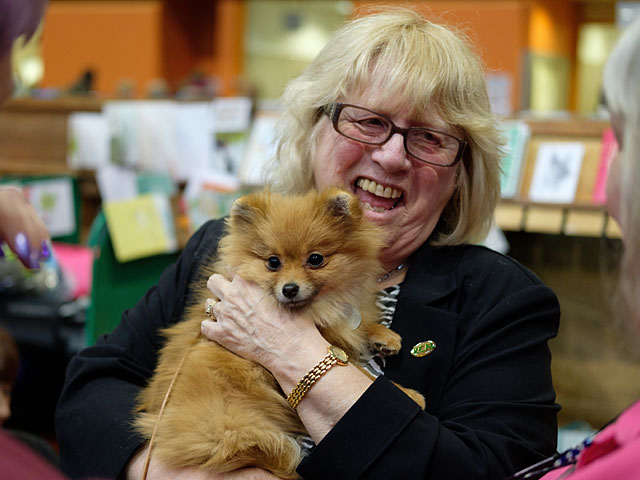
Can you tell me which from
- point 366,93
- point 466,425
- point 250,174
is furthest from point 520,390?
point 250,174

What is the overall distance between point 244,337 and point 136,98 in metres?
3.79

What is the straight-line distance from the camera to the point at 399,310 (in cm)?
167

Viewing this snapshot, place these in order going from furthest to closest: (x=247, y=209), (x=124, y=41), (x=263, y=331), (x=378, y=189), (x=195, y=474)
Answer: (x=124, y=41), (x=378, y=189), (x=247, y=209), (x=263, y=331), (x=195, y=474)

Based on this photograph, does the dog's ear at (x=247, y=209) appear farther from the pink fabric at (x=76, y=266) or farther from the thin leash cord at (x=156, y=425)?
the pink fabric at (x=76, y=266)

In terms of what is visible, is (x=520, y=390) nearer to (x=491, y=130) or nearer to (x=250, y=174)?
(x=491, y=130)

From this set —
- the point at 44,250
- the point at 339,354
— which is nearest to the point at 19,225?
the point at 44,250

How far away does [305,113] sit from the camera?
1874mm

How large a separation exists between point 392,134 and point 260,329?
0.58 m

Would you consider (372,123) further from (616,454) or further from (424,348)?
(616,454)

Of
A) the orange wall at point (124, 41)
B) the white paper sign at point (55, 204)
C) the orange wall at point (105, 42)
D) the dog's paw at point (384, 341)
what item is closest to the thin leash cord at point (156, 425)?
the dog's paw at point (384, 341)

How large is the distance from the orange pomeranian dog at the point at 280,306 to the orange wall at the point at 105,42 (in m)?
10.1

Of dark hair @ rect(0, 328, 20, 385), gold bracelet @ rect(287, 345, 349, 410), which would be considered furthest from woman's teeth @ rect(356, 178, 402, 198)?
dark hair @ rect(0, 328, 20, 385)

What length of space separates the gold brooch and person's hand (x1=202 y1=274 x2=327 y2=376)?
23 cm

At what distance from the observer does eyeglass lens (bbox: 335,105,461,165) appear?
171 centimetres
